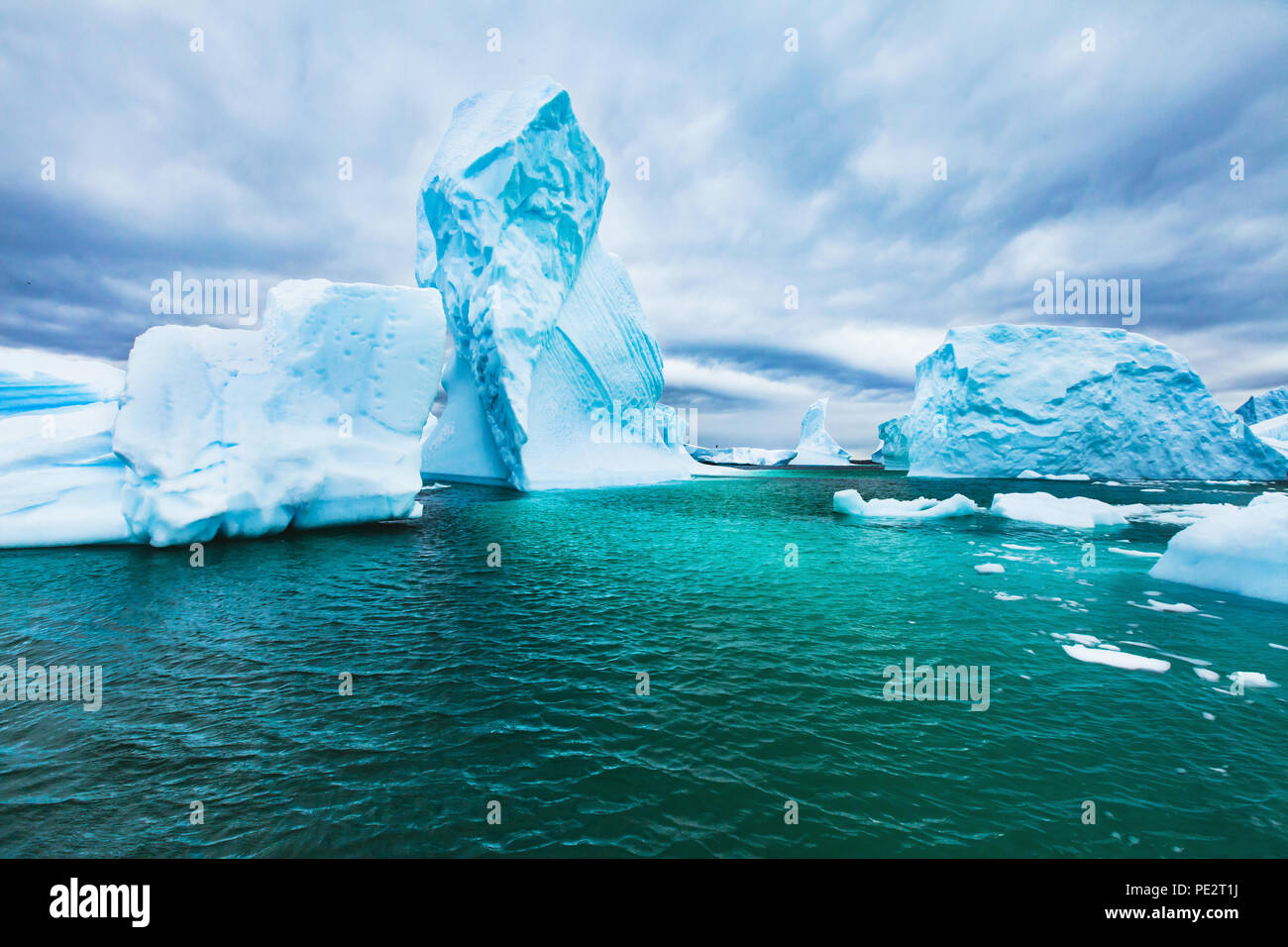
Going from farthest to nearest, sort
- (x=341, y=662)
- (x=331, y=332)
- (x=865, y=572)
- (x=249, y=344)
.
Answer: (x=331, y=332)
(x=249, y=344)
(x=865, y=572)
(x=341, y=662)

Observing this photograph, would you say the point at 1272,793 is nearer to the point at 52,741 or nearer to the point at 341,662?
the point at 341,662

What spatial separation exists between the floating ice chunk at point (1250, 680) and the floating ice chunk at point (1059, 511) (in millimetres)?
13759

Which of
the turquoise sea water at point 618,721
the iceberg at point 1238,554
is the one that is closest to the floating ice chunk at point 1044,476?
the iceberg at point 1238,554

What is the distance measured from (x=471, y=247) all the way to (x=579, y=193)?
7.14m

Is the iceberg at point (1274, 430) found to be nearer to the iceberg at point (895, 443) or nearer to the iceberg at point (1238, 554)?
the iceberg at point (895, 443)

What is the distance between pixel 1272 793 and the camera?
3.70 metres

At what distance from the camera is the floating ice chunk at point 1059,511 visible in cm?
1719

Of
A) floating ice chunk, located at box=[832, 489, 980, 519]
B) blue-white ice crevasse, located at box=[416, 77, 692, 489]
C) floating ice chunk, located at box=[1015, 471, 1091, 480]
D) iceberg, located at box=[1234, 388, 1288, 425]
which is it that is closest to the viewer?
floating ice chunk, located at box=[832, 489, 980, 519]

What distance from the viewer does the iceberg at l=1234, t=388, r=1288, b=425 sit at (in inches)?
2685

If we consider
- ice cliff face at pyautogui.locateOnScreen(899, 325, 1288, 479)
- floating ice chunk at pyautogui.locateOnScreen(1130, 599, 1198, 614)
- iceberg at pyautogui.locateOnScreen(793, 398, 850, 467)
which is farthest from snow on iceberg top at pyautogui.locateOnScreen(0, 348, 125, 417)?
iceberg at pyautogui.locateOnScreen(793, 398, 850, 467)

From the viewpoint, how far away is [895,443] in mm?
62531

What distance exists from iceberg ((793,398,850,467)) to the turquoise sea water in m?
67.4

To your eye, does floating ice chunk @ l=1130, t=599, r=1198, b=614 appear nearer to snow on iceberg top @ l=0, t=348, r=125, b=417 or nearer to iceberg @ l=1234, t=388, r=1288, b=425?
snow on iceberg top @ l=0, t=348, r=125, b=417
